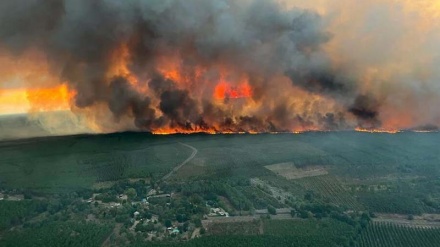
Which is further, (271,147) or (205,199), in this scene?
(271,147)

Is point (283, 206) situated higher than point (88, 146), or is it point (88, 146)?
point (88, 146)

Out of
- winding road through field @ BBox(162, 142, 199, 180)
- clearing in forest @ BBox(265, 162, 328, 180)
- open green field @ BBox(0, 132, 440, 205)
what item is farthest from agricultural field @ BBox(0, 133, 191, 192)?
clearing in forest @ BBox(265, 162, 328, 180)

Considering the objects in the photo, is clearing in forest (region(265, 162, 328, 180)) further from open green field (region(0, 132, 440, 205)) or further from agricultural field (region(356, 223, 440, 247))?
agricultural field (region(356, 223, 440, 247))

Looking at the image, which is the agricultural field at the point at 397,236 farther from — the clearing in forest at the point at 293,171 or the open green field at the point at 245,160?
the clearing in forest at the point at 293,171

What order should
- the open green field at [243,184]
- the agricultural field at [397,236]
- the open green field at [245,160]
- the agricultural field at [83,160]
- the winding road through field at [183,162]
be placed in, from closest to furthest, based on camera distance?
the agricultural field at [397,236]
the open green field at [243,184]
the open green field at [245,160]
the agricultural field at [83,160]
the winding road through field at [183,162]

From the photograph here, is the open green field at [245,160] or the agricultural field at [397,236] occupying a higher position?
the open green field at [245,160]

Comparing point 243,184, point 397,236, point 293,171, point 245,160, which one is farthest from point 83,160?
point 397,236

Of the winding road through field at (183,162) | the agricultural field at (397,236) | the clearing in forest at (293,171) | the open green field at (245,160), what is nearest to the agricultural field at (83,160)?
the open green field at (245,160)

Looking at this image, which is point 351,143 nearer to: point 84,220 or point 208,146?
point 208,146

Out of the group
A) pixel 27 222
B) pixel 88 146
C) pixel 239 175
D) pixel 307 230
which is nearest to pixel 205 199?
pixel 239 175
